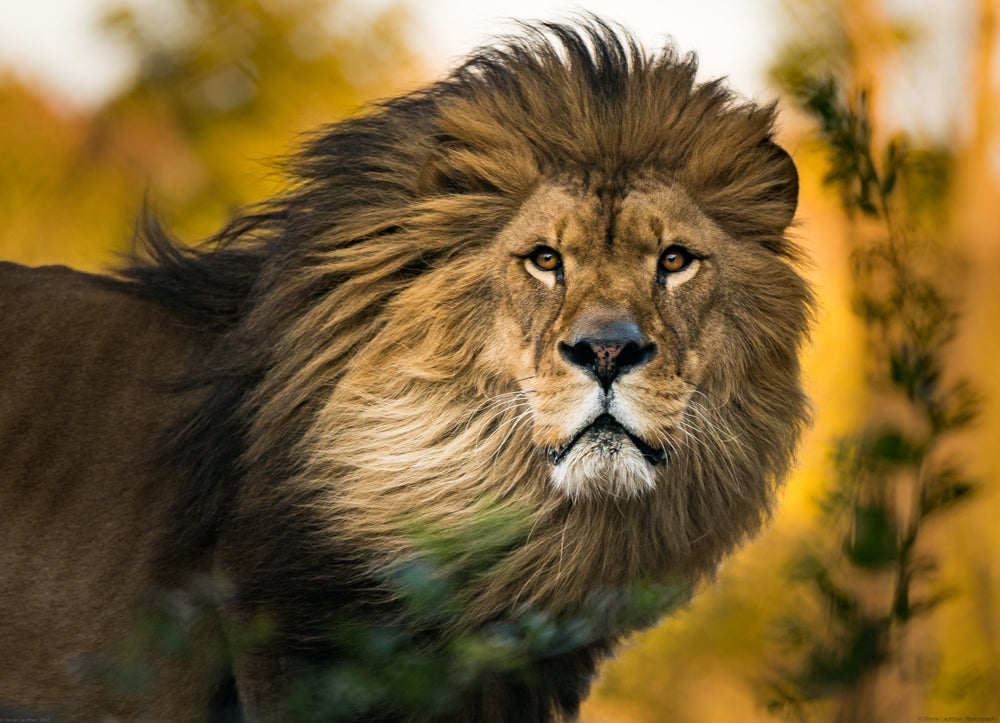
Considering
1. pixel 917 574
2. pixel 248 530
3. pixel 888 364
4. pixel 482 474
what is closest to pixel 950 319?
pixel 888 364

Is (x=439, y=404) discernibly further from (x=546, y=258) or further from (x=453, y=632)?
(x=453, y=632)

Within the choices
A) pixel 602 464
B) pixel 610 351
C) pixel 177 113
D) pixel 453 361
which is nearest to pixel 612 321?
pixel 610 351

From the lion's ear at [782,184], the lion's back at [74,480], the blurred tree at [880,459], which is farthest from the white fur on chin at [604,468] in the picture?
the blurred tree at [880,459]

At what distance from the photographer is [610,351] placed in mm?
2912

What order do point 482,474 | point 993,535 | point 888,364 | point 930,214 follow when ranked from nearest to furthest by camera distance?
point 888,364 < point 930,214 < point 482,474 < point 993,535

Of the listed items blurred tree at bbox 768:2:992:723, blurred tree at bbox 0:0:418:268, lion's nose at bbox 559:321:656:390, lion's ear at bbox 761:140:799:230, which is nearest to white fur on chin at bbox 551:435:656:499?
lion's nose at bbox 559:321:656:390

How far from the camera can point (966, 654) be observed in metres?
6.73

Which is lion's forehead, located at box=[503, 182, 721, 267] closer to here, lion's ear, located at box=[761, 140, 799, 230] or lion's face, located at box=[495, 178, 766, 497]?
lion's face, located at box=[495, 178, 766, 497]

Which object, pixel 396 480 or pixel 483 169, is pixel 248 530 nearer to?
pixel 396 480

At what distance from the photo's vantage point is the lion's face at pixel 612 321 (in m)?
2.96

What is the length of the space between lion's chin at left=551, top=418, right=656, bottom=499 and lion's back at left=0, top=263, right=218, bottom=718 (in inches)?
52.7

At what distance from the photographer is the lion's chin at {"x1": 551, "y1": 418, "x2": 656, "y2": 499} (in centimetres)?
299

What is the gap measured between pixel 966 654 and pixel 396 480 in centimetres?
470

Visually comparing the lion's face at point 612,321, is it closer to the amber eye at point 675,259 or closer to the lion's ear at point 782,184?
the amber eye at point 675,259
